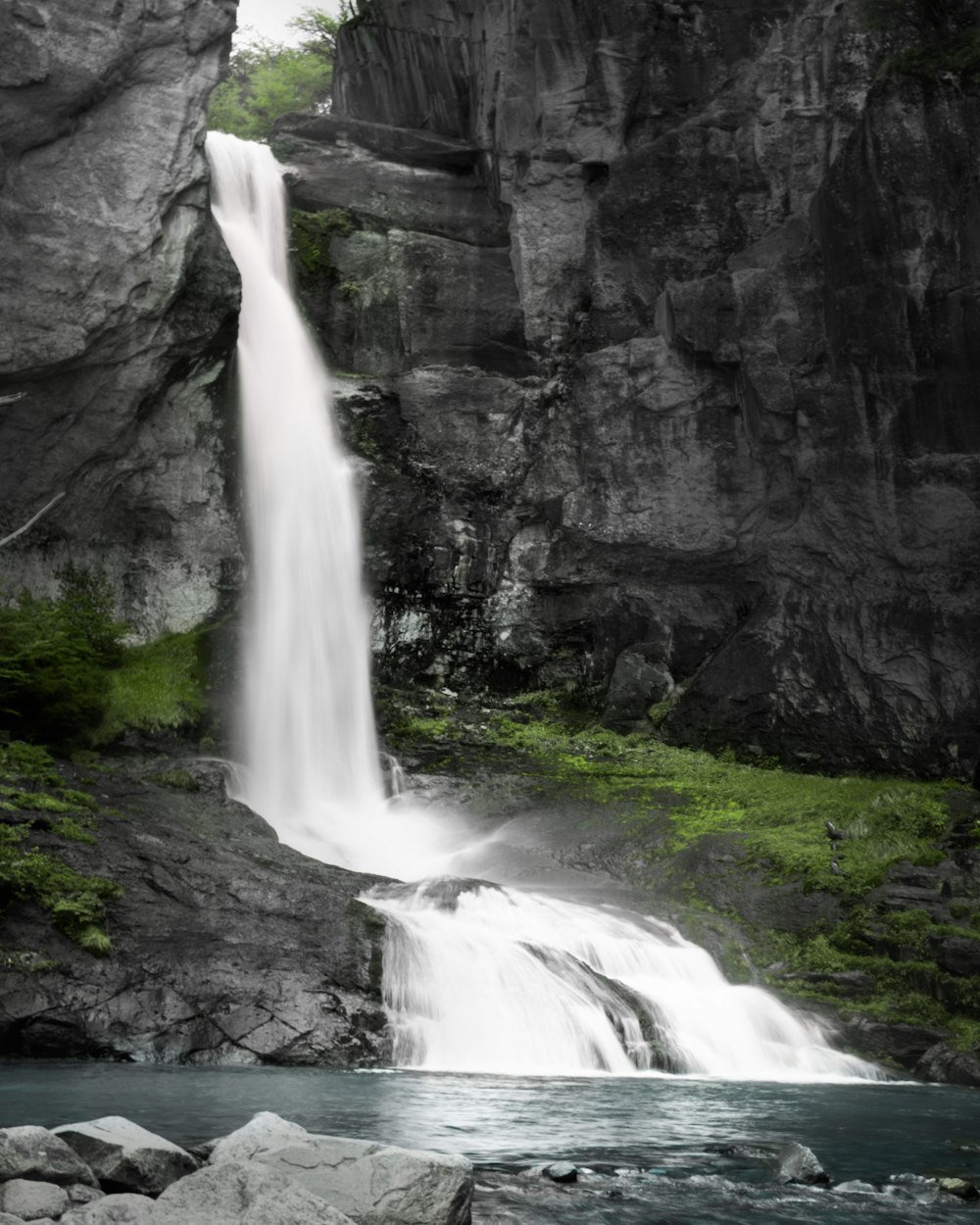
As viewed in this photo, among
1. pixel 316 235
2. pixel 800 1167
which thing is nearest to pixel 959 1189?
pixel 800 1167

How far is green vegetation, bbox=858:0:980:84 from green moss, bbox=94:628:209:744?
661 inches

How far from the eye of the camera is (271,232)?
1043 inches

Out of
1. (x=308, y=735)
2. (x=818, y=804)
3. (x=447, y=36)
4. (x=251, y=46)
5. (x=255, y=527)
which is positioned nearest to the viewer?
(x=818, y=804)

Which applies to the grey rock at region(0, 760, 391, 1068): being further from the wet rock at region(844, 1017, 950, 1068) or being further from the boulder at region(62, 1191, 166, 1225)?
the boulder at region(62, 1191, 166, 1225)

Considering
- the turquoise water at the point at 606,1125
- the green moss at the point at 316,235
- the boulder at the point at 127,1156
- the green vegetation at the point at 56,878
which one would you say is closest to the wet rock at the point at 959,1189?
the turquoise water at the point at 606,1125

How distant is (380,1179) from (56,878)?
8.66 m

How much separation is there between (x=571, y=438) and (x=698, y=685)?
610 cm

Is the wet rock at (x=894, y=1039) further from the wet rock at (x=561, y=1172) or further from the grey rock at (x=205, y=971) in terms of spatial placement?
the wet rock at (x=561, y=1172)

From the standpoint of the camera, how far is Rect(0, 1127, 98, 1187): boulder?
18.2ft

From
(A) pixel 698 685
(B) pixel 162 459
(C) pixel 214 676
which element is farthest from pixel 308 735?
(A) pixel 698 685

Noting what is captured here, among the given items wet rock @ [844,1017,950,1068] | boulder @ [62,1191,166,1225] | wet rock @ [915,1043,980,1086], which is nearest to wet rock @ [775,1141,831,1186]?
boulder @ [62,1191,166,1225]

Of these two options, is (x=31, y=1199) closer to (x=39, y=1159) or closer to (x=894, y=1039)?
(x=39, y=1159)

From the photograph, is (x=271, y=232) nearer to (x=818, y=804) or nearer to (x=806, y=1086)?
(x=818, y=804)

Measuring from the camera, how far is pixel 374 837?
19906mm
